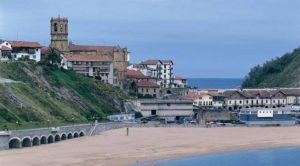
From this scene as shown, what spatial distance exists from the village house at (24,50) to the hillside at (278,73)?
48.5 m

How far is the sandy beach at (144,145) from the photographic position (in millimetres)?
67125

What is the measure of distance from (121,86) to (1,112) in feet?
120

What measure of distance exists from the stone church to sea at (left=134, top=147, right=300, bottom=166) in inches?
1549

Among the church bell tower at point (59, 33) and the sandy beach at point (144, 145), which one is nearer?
the sandy beach at point (144, 145)

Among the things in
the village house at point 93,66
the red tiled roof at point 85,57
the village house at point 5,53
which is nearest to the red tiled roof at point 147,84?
the village house at point 93,66

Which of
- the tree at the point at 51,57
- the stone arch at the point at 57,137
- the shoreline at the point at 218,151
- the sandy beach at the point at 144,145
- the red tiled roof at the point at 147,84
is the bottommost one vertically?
the shoreline at the point at 218,151

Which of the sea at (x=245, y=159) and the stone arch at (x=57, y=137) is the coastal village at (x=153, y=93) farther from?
the sea at (x=245, y=159)

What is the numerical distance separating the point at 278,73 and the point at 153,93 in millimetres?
40321

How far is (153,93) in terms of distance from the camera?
115 m

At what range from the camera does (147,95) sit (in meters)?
114

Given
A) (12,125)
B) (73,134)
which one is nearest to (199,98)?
(73,134)

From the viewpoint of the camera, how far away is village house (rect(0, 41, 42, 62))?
347 feet

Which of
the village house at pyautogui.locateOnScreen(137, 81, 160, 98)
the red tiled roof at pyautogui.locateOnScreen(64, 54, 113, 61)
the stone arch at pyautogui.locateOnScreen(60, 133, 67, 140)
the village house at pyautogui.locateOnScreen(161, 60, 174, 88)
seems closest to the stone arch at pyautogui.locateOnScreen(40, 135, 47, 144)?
the stone arch at pyautogui.locateOnScreen(60, 133, 67, 140)

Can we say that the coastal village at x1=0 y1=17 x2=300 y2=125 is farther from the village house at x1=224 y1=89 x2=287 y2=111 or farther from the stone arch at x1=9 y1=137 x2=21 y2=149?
the stone arch at x1=9 y1=137 x2=21 y2=149
